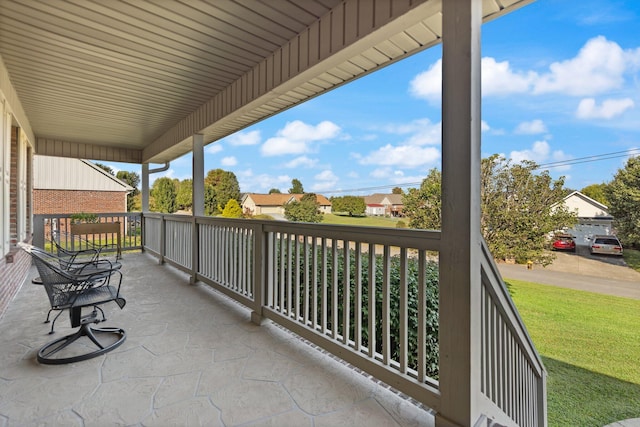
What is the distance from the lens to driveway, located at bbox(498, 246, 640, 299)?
7.01 metres

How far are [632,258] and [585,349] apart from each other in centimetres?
225

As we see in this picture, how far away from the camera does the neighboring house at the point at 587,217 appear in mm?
6183

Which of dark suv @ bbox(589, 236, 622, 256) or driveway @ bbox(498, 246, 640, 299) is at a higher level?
dark suv @ bbox(589, 236, 622, 256)

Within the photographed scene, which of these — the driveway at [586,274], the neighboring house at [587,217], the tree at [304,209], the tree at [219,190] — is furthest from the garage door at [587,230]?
the tree at [219,190]

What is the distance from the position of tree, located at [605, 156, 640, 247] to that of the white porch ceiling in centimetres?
549

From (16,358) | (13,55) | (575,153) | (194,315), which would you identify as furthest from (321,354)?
(575,153)

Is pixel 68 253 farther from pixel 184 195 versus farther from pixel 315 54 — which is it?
pixel 184 195

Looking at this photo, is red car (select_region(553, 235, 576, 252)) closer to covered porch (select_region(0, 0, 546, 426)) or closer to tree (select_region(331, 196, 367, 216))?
tree (select_region(331, 196, 367, 216))

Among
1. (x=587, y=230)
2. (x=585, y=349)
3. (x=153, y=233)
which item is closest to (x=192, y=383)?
(x=153, y=233)

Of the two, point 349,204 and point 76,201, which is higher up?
point 76,201

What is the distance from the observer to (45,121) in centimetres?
501

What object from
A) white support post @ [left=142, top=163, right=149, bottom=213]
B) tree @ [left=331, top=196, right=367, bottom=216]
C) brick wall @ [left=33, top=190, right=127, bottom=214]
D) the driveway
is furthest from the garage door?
brick wall @ [left=33, top=190, right=127, bottom=214]

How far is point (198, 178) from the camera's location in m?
4.35

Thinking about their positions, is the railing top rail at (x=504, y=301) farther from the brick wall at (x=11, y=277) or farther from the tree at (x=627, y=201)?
the tree at (x=627, y=201)
